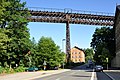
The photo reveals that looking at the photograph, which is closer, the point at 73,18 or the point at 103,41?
the point at 73,18

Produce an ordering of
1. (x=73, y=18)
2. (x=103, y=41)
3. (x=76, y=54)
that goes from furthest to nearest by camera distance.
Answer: (x=76, y=54) → (x=103, y=41) → (x=73, y=18)

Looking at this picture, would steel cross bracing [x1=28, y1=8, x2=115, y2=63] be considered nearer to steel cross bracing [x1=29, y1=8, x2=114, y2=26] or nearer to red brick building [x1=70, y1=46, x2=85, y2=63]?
steel cross bracing [x1=29, y1=8, x2=114, y2=26]

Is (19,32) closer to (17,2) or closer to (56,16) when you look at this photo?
(17,2)

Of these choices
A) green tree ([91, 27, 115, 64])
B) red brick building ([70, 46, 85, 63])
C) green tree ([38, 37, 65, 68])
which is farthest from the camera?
red brick building ([70, 46, 85, 63])

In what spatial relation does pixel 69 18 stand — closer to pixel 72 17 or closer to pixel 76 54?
pixel 72 17

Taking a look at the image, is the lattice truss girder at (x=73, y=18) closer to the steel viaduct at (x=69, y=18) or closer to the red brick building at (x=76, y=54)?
the steel viaduct at (x=69, y=18)

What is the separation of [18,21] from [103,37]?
51.9 metres

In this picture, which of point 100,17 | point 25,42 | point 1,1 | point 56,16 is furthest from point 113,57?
point 1,1

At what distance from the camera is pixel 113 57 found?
303 ft

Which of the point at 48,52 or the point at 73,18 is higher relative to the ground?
the point at 73,18

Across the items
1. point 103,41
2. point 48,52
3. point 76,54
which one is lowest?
point 48,52

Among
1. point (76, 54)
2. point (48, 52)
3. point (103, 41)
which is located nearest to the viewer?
point (48, 52)

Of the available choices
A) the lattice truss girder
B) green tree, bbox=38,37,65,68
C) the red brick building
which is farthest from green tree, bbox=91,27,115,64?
the red brick building

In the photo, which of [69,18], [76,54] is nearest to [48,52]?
[69,18]
